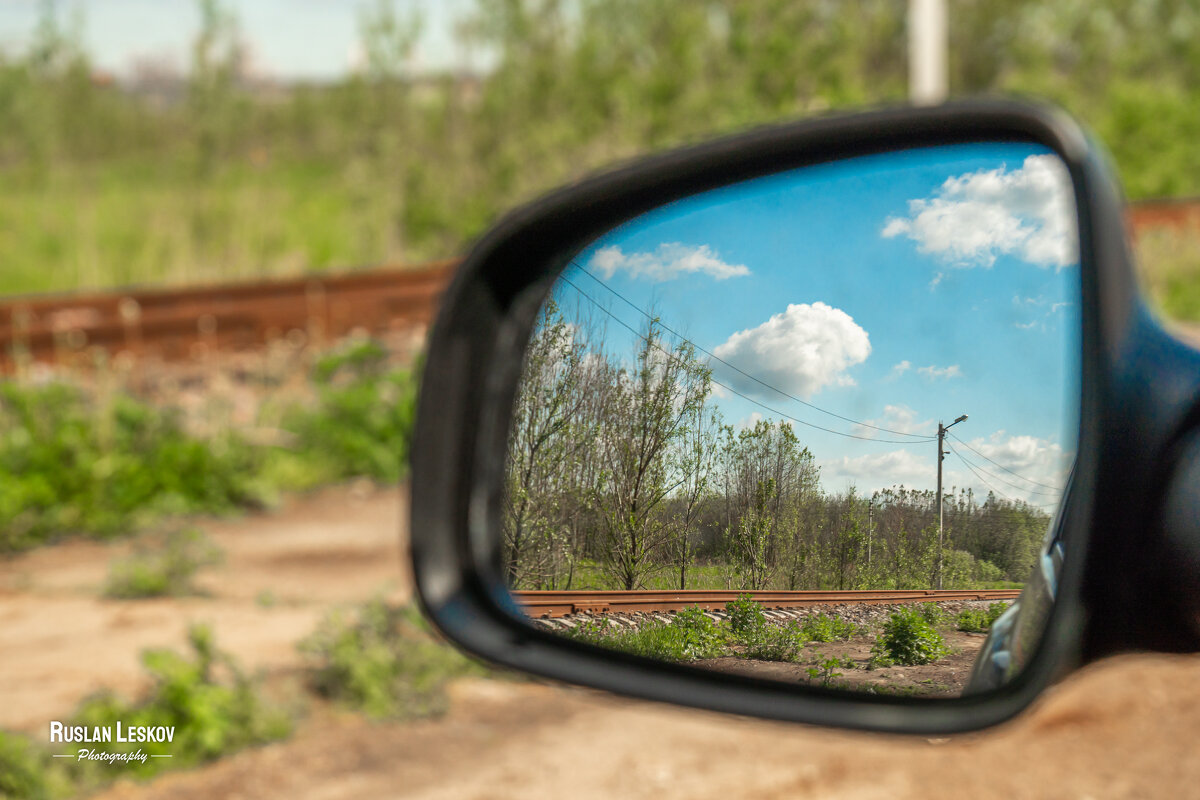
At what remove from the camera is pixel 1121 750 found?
10.2 ft

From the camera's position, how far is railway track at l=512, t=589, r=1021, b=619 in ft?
3.96

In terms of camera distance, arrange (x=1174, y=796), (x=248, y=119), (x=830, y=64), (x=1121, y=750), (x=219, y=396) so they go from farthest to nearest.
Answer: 1. (x=248, y=119)
2. (x=830, y=64)
3. (x=219, y=396)
4. (x=1121, y=750)
5. (x=1174, y=796)

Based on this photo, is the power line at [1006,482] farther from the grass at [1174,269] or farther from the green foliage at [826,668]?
the grass at [1174,269]

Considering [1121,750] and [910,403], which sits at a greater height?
[910,403]

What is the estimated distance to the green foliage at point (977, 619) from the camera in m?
1.20

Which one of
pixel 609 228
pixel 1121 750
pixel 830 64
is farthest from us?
pixel 830 64

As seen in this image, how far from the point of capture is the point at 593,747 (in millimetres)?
3643

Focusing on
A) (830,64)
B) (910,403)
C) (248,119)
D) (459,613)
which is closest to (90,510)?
(459,613)

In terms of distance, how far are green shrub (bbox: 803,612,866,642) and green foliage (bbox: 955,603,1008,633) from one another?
0.36 ft

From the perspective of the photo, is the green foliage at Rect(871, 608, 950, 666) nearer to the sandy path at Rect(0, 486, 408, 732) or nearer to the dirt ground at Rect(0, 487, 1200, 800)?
the dirt ground at Rect(0, 487, 1200, 800)

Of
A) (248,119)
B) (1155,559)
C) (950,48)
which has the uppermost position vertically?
(950,48)

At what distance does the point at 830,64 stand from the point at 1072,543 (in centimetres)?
1133

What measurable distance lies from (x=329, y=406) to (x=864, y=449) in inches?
309

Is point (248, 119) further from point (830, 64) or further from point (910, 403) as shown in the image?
point (910, 403)
